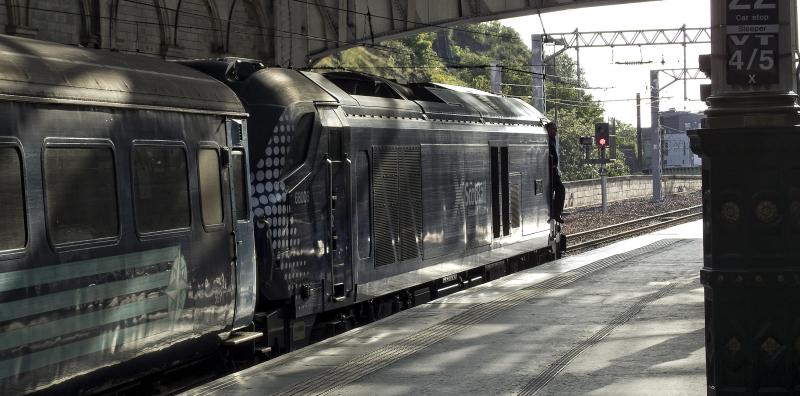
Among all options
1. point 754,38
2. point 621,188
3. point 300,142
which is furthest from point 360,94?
point 621,188

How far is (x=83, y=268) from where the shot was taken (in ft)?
26.9

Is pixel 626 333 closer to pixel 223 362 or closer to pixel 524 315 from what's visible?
pixel 524 315

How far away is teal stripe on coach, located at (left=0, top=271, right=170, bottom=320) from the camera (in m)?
7.40

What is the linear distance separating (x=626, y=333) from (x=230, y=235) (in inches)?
156

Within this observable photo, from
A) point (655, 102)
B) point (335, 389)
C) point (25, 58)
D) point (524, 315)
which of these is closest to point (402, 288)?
point (524, 315)

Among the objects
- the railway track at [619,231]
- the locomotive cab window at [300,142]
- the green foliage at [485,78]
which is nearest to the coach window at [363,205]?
the locomotive cab window at [300,142]

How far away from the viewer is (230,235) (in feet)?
34.8

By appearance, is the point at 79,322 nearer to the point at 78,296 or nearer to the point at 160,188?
the point at 78,296

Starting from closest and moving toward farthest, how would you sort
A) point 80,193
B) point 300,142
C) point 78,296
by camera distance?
point 78,296, point 80,193, point 300,142

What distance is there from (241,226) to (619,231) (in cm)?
2678

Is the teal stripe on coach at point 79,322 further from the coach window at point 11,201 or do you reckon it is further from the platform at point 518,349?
the platform at point 518,349

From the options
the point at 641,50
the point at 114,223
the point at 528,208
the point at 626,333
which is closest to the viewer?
the point at 114,223

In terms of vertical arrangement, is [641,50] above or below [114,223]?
above

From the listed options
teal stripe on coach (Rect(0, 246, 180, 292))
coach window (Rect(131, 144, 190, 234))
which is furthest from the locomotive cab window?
teal stripe on coach (Rect(0, 246, 180, 292))
